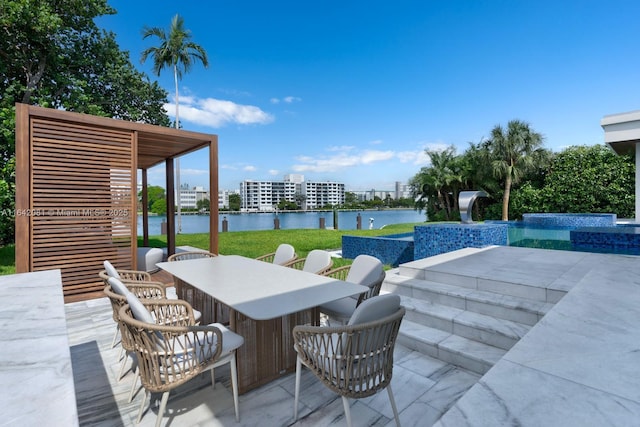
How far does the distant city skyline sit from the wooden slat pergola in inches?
70.7

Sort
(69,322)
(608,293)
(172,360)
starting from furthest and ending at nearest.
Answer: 1. (69,322)
2. (608,293)
3. (172,360)

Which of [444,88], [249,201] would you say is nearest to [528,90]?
[444,88]

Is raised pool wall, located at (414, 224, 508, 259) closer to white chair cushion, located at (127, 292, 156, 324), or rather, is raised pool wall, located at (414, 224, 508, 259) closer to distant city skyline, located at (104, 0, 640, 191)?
distant city skyline, located at (104, 0, 640, 191)

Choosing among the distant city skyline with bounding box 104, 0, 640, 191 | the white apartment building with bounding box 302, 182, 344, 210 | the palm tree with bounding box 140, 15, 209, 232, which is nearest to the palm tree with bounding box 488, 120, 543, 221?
the distant city skyline with bounding box 104, 0, 640, 191

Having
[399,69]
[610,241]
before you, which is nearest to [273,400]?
[610,241]

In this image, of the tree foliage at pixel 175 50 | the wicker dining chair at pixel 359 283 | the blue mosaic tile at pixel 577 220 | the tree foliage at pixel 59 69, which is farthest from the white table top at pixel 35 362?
the tree foliage at pixel 175 50

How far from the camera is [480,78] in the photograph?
1278cm

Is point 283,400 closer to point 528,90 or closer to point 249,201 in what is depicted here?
point 528,90

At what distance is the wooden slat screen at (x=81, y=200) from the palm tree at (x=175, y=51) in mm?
13064

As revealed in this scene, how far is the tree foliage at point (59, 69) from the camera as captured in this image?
9000 mm

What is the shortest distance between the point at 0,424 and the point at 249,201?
7539 centimetres

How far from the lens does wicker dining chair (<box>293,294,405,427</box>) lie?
1721 mm

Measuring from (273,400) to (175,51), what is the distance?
2023 cm

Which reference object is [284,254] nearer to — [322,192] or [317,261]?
[317,261]
